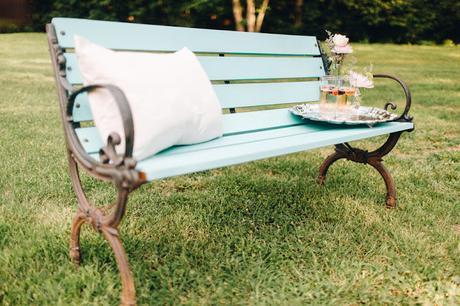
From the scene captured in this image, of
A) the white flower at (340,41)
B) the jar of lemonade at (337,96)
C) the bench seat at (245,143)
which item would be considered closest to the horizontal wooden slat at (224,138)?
the bench seat at (245,143)

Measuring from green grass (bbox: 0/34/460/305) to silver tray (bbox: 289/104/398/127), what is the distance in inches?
20.5

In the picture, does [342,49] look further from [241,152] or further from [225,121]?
[241,152]

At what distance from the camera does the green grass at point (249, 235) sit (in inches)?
79.0

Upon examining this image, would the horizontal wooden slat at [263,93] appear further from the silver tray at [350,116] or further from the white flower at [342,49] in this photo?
the white flower at [342,49]

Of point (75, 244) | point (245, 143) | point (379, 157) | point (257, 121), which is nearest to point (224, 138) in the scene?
point (245, 143)

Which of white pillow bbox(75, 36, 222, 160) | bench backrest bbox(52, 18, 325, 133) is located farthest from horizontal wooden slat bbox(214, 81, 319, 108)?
white pillow bbox(75, 36, 222, 160)

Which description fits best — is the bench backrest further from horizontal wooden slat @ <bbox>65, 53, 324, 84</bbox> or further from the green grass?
the green grass

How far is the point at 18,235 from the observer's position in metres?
2.33

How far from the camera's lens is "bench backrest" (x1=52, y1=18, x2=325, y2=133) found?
218 cm

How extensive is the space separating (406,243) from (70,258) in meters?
1.58

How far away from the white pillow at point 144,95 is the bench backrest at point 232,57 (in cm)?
24

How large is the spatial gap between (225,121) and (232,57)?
1.39 ft

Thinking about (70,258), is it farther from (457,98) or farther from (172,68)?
(457,98)

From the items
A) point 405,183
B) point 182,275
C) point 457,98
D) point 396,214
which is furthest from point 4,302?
point 457,98
